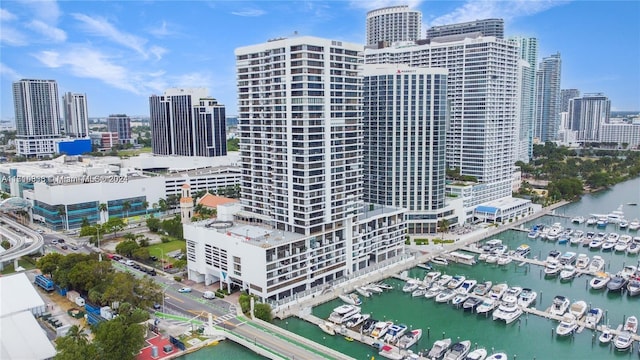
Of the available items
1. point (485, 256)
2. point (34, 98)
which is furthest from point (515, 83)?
point (34, 98)

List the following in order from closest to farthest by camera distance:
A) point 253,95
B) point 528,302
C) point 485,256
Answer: point 528,302
point 253,95
point 485,256

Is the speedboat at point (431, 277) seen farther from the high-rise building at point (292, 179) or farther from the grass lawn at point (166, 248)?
the grass lawn at point (166, 248)

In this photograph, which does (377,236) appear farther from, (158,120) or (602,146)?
(602,146)

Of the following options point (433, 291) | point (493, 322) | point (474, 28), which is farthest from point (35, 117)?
point (493, 322)

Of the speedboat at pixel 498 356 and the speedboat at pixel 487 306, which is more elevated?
the speedboat at pixel 487 306

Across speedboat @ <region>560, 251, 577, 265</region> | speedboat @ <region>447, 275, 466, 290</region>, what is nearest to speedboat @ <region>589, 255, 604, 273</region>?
speedboat @ <region>560, 251, 577, 265</region>

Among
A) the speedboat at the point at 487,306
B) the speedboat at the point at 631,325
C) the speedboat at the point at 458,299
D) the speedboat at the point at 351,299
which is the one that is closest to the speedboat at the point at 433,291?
the speedboat at the point at 458,299
